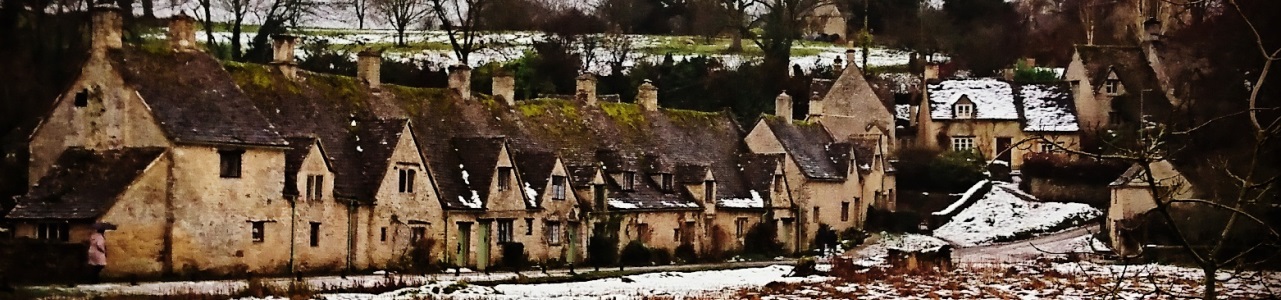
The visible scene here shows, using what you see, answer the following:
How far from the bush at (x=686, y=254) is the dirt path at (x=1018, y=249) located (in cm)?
951

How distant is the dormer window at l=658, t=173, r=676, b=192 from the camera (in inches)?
2441

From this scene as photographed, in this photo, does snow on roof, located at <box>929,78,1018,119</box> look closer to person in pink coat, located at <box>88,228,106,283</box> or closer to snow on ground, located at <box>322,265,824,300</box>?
snow on ground, located at <box>322,265,824,300</box>

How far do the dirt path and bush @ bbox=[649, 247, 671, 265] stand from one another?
33.4ft

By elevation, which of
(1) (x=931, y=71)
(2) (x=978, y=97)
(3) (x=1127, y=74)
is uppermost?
(1) (x=931, y=71)

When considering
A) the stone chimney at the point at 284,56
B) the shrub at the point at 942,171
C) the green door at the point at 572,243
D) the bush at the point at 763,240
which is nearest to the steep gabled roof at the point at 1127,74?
the shrub at the point at 942,171

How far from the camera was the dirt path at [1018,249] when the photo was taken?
59938 mm

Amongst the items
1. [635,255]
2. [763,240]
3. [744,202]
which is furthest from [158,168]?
[763,240]

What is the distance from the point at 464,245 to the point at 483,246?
35.1 inches

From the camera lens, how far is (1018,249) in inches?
2630

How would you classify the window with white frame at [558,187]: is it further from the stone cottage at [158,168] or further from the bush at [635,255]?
the stone cottage at [158,168]

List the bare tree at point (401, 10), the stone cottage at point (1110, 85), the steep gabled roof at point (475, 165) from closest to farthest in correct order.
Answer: the steep gabled roof at point (475, 165), the stone cottage at point (1110, 85), the bare tree at point (401, 10)

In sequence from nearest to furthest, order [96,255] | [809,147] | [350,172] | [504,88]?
[96,255] → [350,172] → [504,88] → [809,147]

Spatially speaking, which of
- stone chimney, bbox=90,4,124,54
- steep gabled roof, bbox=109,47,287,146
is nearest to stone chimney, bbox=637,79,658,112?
steep gabled roof, bbox=109,47,287,146

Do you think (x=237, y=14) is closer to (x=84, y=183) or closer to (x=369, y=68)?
(x=369, y=68)
